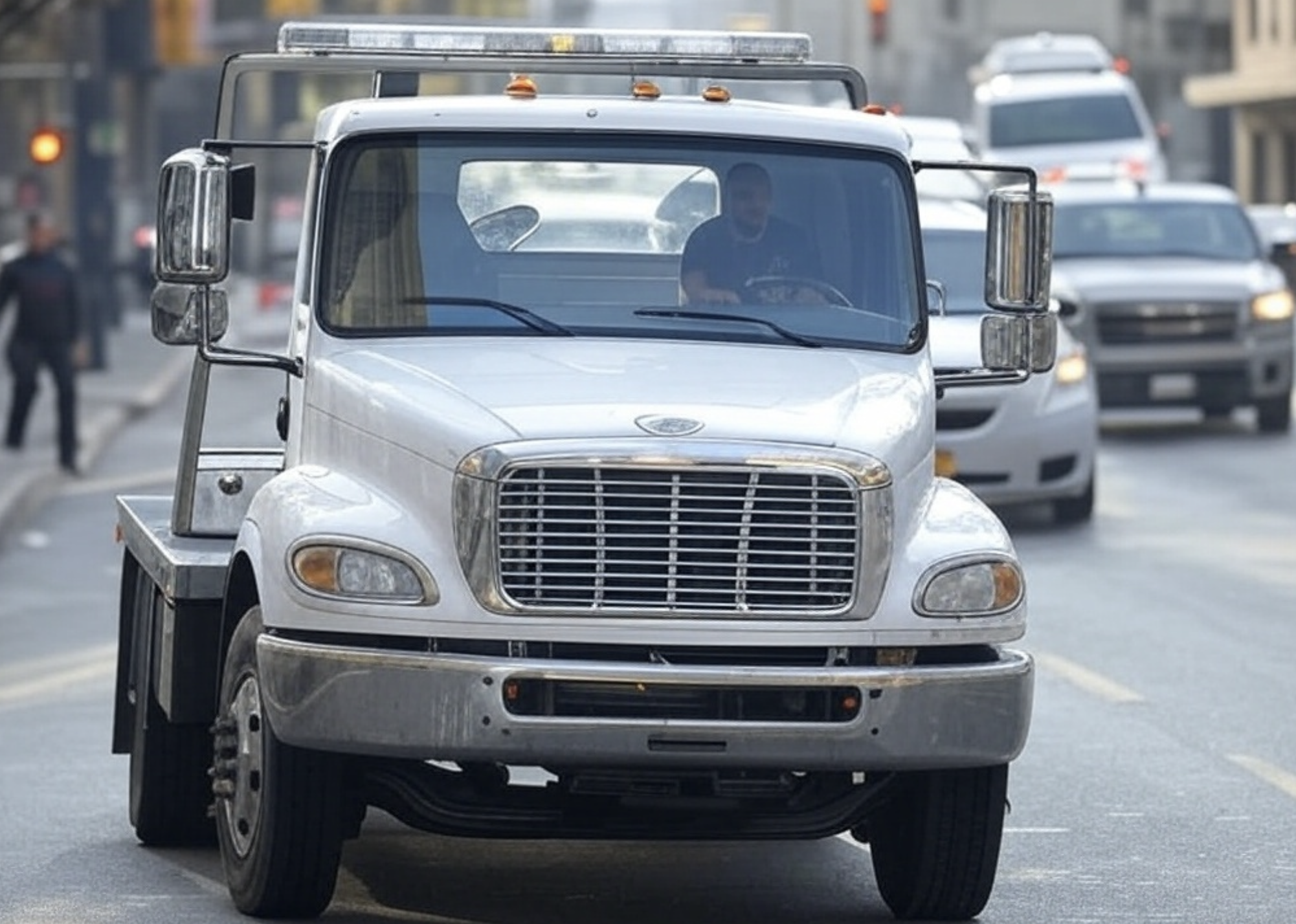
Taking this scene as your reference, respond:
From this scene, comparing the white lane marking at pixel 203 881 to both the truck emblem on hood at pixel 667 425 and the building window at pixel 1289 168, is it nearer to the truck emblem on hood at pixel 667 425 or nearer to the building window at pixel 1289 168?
the truck emblem on hood at pixel 667 425

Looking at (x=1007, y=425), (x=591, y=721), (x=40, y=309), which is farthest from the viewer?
(x=40, y=309)

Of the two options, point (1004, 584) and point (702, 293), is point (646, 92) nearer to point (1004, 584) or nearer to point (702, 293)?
point (702, 293)

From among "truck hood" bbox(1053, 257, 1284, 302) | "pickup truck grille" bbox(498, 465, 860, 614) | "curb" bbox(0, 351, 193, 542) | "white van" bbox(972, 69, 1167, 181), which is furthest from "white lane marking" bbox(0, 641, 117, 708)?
"white van" bbox(972, 69, 1167, 181)

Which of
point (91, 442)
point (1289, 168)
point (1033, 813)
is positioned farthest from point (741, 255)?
point (1289, 168)

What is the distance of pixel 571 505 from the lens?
8148mm

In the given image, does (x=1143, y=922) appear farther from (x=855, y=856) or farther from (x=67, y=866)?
(x=67, y=866)

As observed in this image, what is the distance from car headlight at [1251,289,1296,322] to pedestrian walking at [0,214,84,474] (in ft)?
28.2

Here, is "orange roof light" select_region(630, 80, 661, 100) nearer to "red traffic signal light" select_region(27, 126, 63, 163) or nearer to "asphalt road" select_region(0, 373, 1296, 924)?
"asphalt road" select_region(0, 373, 1296, 924)

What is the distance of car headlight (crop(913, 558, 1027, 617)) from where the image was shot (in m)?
8.28

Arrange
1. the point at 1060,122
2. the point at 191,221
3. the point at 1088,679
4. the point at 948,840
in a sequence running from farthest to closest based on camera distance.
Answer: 1. the point at 1060,122
2. the point at 1088,679
3. the point at 191,221
4. the point at 948,840

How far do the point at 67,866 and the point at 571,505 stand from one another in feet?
7.38

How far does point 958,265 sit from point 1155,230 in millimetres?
6896

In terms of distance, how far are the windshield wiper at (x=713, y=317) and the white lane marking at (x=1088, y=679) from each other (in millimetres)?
4335

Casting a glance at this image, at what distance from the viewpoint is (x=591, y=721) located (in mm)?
8016
